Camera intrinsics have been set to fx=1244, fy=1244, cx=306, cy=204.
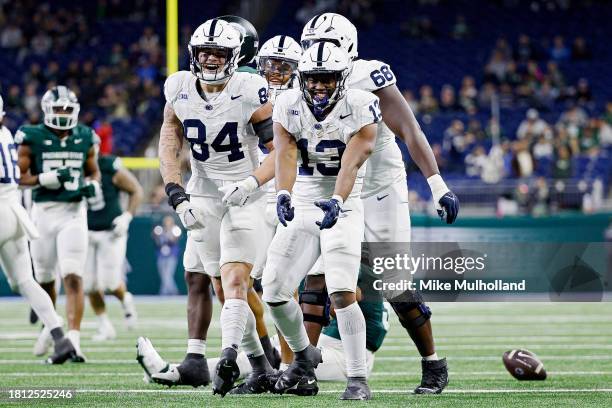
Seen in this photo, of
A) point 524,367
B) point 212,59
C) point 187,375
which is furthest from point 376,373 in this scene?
point 212,59

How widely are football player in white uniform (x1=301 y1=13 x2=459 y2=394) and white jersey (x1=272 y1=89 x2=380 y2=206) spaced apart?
0.42 metres

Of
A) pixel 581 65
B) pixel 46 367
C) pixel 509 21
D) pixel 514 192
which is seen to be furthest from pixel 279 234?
pixel 509 21

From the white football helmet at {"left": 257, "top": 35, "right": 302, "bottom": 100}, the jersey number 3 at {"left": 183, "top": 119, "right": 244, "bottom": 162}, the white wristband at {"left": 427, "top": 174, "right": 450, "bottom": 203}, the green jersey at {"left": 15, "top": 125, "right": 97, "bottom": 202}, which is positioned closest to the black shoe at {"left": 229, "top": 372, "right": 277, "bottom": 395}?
the jersey number 3 at {"left": 183, "top": 119, "right": 244, "bottom": 162}

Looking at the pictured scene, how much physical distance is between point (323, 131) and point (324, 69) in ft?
0.94

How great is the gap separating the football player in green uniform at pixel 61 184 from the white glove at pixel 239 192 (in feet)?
9.27

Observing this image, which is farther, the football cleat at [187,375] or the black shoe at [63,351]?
the black shoe at [63,351]

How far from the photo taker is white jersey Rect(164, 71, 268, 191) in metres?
5.83

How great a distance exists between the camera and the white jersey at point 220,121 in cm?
583

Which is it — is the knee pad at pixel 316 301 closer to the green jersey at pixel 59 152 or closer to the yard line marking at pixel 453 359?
the yard line marking at pixel 453 359

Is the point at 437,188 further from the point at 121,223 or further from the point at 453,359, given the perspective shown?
the point at 121,223

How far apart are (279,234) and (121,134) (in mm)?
14049

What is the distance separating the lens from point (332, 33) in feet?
19.8

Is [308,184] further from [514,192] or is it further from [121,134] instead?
[121,134]

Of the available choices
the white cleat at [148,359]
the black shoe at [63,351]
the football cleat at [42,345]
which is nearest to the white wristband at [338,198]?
the white cleat at [148,359]
